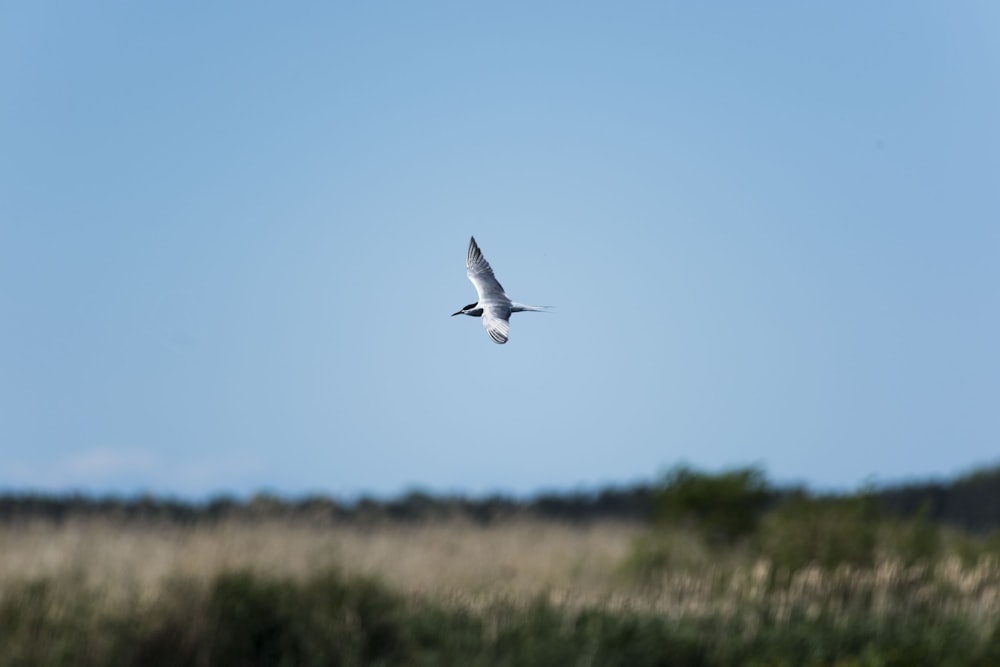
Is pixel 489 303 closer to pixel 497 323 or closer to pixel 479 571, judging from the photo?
pixel 497 323

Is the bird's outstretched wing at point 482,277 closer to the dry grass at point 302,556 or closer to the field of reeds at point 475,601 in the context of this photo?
the field of reeds at point 475,601

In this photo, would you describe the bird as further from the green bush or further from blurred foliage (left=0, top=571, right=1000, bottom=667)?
the green bush

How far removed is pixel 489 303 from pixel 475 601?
305 inches

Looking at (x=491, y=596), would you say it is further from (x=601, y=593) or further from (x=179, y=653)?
(x=179, y=653)

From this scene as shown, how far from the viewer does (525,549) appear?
52.2ft

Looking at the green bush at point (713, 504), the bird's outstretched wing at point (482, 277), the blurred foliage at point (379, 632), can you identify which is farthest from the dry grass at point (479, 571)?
the bird's outstretched wing at point (482, 277)

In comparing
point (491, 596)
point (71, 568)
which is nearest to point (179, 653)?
point (71, 568)

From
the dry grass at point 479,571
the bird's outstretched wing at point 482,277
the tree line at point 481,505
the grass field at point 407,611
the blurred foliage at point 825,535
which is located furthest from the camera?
the tree line at point 481,505

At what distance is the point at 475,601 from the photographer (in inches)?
436

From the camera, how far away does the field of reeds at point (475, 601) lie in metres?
9.69

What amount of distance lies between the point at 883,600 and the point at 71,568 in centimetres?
677

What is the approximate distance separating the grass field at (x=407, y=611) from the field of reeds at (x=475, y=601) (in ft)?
0.06

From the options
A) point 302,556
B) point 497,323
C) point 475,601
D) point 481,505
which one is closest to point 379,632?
point 475,601

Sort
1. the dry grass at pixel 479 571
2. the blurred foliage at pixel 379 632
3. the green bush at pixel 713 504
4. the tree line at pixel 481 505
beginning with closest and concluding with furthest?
the blurred foliage at pixel 379 632 → the dry grass at pixel 479 571 → the green bush at pixel 713 504 → the tree line at pixel 481 505
